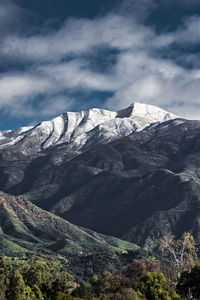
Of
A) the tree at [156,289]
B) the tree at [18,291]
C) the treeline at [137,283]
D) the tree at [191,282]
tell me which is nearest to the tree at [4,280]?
the treeline at [137,283]

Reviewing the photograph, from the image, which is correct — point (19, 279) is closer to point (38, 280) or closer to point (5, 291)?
point (5, 291)

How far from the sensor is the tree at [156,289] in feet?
395

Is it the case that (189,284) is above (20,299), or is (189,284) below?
above

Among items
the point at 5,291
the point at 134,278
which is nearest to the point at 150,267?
the point at 134,278

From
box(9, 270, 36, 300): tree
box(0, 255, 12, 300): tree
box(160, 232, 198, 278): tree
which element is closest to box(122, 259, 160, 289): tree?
box(160, 232, 198, 278): tree

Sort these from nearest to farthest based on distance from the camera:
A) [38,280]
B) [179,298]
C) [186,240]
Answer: [186,240] → [179,298] → [38,280]

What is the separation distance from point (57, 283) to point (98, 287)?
24.3 metres

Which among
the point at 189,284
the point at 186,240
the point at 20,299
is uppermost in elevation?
the point at 186,240

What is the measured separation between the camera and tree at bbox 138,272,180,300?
120m

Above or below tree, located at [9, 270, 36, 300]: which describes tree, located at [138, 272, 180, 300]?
above

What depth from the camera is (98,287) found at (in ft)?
592

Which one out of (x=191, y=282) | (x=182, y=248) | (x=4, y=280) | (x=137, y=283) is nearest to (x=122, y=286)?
(x=137, y=283)

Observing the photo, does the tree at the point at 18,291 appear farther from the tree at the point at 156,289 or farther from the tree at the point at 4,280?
the tree at the point at 156,289

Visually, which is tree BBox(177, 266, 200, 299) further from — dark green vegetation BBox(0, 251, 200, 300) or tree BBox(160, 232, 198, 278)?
tree BBox(160, 232, 198, 278)
